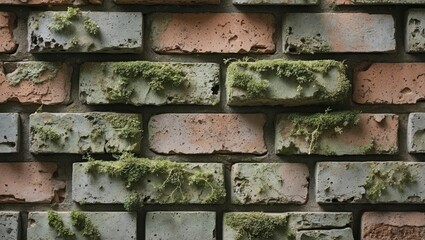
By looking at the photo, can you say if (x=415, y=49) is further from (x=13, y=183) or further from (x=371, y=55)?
(x=13, y=183)

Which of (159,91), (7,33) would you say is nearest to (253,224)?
(159,91)

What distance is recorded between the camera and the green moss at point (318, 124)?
101 cm

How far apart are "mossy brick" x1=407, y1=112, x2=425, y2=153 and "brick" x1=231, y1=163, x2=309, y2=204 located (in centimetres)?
19

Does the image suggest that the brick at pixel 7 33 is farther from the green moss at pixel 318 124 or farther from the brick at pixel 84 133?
the green moss at pixel 318 124

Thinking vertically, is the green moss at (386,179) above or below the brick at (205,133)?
below

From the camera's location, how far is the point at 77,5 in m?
1.02

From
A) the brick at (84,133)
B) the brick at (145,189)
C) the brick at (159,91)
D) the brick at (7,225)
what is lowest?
the brick at (7,225)

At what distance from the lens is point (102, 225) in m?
1.02

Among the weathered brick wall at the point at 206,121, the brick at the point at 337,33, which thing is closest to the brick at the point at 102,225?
the weathered brick wall at the point at 206,121

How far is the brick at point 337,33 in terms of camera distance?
39.9 inches

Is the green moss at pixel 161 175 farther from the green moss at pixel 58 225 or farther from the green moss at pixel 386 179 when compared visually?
the green moss at pixel 386 179

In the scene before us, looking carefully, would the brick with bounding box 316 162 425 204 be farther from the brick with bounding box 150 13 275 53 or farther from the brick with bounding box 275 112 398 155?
the brick with bounding box 150 13 275 53

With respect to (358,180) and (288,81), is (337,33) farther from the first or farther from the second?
(358,180)

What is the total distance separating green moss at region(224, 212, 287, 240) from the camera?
1015 mm
